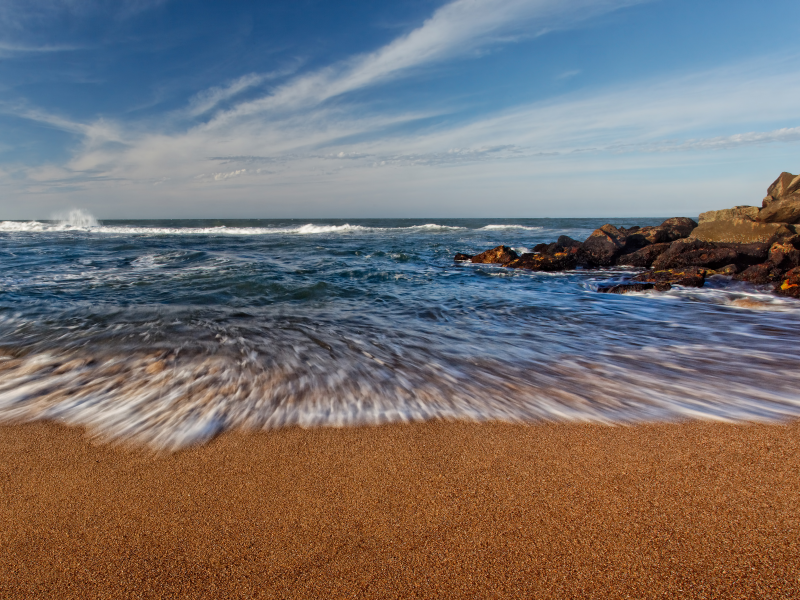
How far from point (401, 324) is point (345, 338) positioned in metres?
0.90

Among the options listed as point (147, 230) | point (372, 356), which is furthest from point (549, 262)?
point (147, 230)

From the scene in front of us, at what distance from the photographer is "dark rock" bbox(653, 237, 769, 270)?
8992 millimetres

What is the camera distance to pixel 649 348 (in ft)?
12.8

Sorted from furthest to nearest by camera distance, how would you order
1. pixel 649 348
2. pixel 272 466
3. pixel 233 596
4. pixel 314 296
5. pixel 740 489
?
pixel 314 296 < pixel 649 348 < pixel 272 466 < pixel 740 489 < pixel 233 596

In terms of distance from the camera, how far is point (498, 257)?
12617mm

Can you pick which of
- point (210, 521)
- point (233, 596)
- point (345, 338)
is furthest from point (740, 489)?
point (345, 338)

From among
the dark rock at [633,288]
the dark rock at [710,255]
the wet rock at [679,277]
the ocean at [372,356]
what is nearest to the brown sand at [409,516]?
the ocean at [372,356]

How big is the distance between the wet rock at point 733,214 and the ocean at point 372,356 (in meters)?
4.34

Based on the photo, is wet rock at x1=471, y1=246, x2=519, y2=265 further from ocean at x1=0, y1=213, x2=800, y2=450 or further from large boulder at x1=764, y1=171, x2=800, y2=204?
large boulder at x1=764, y1=171, x2=800, y2=204

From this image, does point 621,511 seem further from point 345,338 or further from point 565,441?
point 345,338

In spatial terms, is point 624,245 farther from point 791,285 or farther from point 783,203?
point 791,285

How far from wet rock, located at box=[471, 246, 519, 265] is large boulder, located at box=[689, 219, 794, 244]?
15.6 feet

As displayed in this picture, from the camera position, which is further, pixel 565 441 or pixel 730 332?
pixel 730 332

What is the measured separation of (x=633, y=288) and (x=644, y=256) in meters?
4.78
